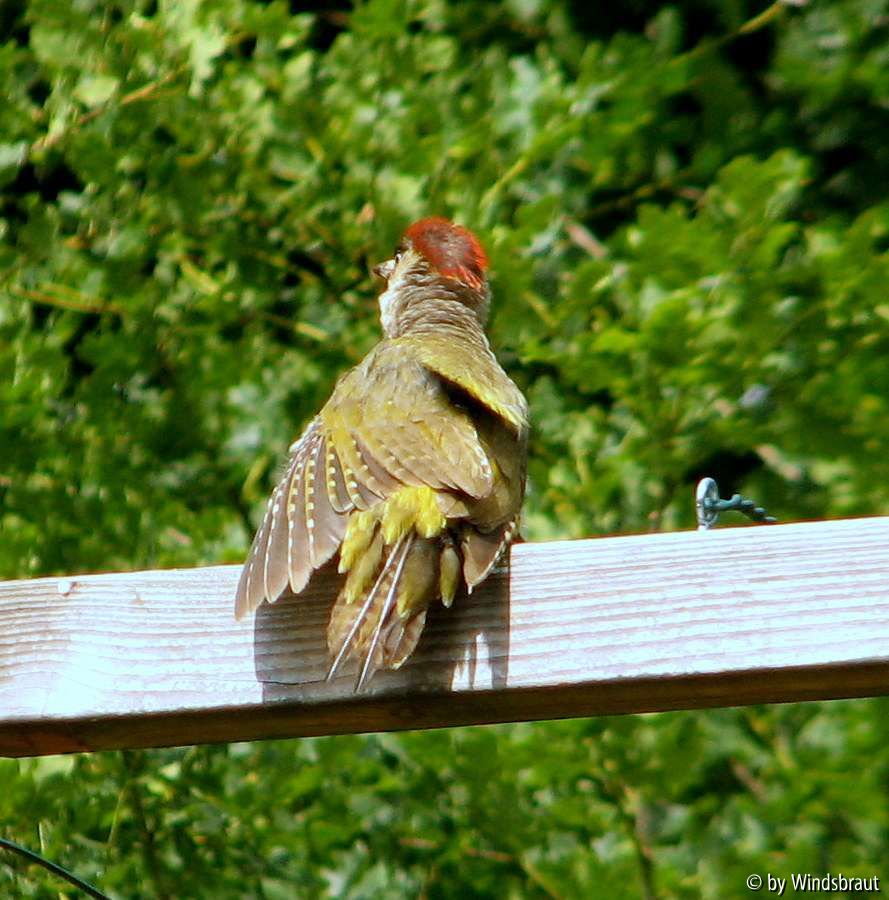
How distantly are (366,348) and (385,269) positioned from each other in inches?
11.9

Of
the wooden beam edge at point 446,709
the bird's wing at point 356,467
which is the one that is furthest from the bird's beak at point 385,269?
the wooden beam edge at point 446,709

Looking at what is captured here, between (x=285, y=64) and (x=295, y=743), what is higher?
(x=285, y=64)

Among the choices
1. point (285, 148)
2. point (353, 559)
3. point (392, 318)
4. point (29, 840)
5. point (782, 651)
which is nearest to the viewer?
point (782, 651)

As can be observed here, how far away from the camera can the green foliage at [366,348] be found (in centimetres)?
361

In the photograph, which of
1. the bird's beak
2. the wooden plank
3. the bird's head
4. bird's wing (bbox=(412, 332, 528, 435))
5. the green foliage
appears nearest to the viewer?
the wooden plank

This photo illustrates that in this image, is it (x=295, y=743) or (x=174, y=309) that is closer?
(x=295, y=743)

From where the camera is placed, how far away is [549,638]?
1.94 meters

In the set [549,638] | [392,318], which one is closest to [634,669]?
[549,638]

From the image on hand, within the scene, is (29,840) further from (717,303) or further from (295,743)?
(717,303)

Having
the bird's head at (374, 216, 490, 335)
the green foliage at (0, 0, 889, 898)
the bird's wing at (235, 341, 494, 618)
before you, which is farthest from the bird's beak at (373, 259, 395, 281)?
the bird's wing at (235, 341, 494, 618)

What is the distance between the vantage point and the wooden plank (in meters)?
1.88

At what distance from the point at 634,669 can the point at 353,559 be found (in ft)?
1.50

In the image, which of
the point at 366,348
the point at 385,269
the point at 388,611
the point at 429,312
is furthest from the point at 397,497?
the point at 366,348

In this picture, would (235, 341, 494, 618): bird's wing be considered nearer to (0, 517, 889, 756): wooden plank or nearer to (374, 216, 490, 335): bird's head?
(0, 517, 889, 756): wooden plank
